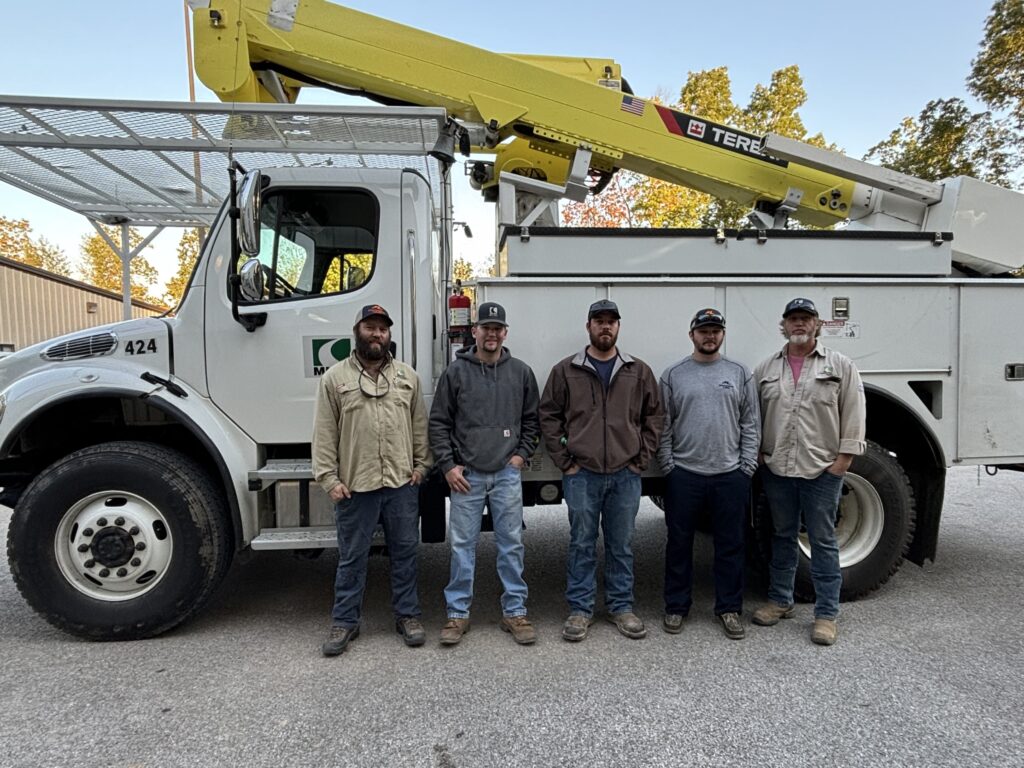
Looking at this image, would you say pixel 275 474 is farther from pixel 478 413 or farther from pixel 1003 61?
pixel 1003 61

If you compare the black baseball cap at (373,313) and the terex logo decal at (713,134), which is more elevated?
the terex logo decal at (713,134)

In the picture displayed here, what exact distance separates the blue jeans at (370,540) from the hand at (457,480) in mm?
212

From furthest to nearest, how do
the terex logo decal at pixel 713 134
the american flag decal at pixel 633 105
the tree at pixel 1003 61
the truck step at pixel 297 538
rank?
the tree at pixel 1003 61 → the terex logo decal at pixel 713 134 → the american flag decal at pixel 633 105 → the truck step at pixel 297 538

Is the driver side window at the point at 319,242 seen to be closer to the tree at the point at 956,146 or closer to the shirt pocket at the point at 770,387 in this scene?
the shirt pocket at the point at 770,387

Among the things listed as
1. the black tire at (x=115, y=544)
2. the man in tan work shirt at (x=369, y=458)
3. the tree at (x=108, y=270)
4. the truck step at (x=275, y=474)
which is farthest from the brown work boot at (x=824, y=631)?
the tree at (x=108, y=270)

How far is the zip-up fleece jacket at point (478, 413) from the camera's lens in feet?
10.9

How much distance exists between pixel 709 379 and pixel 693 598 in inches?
61.6

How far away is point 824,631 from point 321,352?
319cm

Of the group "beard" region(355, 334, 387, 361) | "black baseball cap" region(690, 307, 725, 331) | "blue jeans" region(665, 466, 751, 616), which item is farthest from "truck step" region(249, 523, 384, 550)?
"black baseball cap" region(690, 307, 725, 331)

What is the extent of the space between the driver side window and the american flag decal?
201 cm

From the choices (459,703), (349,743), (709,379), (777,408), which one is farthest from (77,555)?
(777,408)

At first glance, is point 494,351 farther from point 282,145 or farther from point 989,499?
point 989,499

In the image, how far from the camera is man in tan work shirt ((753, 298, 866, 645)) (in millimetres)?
3342

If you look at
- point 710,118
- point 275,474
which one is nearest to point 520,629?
point 275,474
